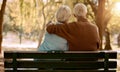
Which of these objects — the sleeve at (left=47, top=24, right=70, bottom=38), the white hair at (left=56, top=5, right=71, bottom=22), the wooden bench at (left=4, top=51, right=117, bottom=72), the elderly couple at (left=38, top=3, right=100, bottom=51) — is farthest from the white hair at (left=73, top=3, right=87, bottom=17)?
the wooden bench at (left=4, top=51, right=117, bottom=72)

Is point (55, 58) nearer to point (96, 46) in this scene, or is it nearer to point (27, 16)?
point (96, 46)

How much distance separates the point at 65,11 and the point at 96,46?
0.69 m

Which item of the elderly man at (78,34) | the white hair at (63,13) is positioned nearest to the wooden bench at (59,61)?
the elderly man at (78,34)

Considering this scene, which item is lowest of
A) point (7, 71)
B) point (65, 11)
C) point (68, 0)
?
point (7, 71)

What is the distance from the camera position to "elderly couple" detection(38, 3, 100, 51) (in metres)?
5.88

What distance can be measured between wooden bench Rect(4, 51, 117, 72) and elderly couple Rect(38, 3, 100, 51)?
42 centimetres

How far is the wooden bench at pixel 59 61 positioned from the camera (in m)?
5.46

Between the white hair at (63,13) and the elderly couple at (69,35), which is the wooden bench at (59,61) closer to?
the elderly couple at (69,35)

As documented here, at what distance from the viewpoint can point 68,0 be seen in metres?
23.5

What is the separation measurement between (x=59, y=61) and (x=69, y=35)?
0.53 metres

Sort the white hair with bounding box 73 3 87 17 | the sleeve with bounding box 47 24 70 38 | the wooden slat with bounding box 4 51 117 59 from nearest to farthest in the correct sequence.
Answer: the wooden slat with bounding box 4 51 117 59
the sleeve with bounding box 47 24 70 38
the white hair with bounding box 73 3 87 17

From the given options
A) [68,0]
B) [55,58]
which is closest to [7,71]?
[55,58]

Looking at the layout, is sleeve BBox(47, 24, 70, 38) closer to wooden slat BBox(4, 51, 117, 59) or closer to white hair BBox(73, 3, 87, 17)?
white hair BBox(73, 3, 87, 17)

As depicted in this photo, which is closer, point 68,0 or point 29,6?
point 68,0
